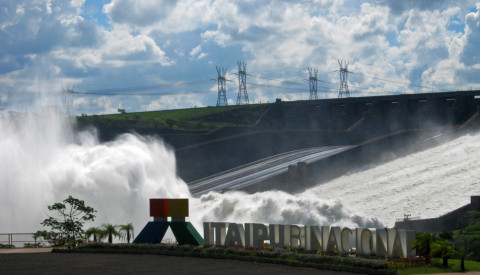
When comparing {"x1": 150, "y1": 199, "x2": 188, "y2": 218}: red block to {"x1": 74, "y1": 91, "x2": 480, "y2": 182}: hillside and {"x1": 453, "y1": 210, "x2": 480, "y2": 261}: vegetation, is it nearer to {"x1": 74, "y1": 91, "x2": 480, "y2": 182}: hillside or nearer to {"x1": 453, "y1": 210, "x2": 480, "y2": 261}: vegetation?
{"x1": 453, "y1": 210, "x2": 480, "y2": 261}: vegetation

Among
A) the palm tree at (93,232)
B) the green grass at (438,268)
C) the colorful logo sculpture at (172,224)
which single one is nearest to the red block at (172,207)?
the colorful logo sculpture at (172,224)

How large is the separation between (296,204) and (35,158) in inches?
852

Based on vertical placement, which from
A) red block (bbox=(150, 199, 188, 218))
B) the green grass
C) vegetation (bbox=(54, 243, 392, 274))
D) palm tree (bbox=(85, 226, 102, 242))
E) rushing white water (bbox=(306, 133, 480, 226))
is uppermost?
rushing white water (bbox=(306, 133, 480, 226))

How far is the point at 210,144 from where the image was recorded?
89500 millimetres

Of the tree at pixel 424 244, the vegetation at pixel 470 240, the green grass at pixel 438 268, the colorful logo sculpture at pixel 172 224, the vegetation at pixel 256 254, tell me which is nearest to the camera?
the green grass at pixel 438 268

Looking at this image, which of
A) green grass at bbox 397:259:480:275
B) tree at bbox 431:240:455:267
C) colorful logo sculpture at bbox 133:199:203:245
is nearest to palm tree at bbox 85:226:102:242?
colorful logo sculpture at bbox 133:199:203:245

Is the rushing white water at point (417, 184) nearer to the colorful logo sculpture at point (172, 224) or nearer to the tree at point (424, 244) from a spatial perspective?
the colorful logo sculpture at point (172, 224)

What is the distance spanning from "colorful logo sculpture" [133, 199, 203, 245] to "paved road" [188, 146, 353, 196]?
2711 centimetres

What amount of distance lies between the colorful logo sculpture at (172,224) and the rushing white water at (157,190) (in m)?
13.7

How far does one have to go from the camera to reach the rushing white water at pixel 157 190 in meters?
51.3

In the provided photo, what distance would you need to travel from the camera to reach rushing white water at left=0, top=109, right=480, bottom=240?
5131 cm

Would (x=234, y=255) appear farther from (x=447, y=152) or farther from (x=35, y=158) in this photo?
(x=447, y=152)

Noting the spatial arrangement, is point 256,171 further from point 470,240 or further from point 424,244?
point 424,244

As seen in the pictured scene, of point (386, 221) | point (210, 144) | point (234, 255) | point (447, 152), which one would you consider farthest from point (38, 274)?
point (210, 144)
